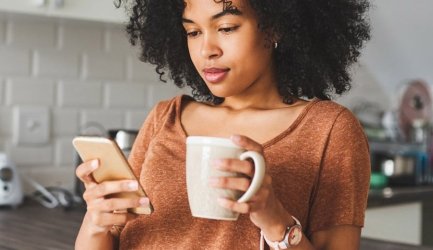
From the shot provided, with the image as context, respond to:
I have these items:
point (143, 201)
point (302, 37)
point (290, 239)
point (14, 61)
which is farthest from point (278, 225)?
point (14, 61)

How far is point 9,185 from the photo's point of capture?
6.32 ft

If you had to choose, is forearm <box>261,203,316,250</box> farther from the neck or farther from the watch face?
the neck

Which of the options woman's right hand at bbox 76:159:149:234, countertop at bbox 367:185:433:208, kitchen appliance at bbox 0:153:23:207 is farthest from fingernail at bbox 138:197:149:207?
countertop at bbox 367:185:433:208

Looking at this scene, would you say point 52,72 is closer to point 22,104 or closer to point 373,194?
point 22,104

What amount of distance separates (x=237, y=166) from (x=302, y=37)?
42 cm

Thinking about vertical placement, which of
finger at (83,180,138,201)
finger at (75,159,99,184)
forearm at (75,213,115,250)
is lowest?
forearm at (75,213,115,250)

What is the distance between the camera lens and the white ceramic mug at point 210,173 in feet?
2.47

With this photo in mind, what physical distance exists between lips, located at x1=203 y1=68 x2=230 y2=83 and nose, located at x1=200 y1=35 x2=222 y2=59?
0.02 m

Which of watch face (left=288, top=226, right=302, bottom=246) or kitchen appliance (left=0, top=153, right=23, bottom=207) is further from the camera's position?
kitchen appliance (left=0, top=153, right=23, bottom=207)

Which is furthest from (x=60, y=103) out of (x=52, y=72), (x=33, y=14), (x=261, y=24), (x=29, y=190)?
(x=261, y=24)

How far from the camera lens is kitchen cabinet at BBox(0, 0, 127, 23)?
1.73 meters

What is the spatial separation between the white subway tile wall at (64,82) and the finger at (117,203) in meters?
1.12

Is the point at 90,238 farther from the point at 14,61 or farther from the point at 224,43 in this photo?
the point at 14,61

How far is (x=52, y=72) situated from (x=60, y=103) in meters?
0.10
